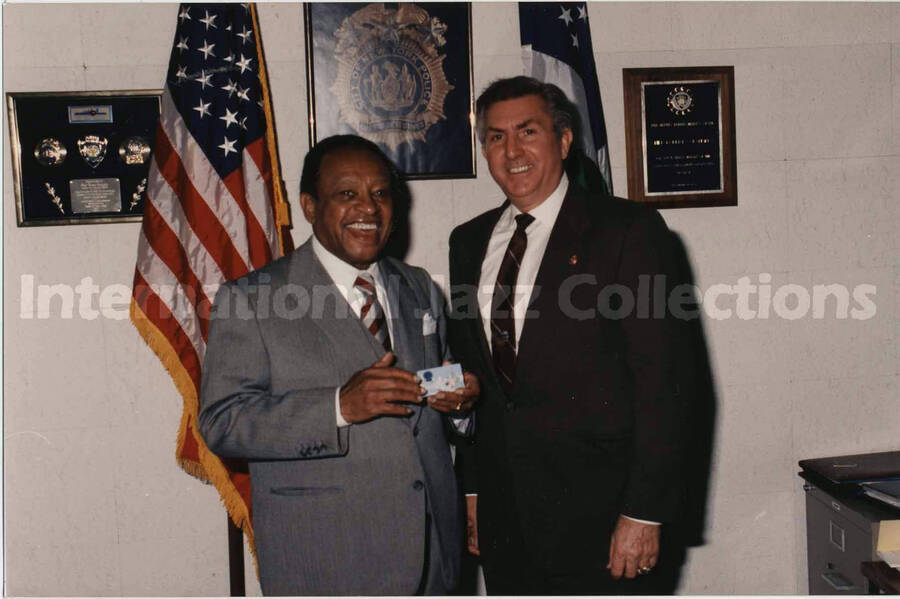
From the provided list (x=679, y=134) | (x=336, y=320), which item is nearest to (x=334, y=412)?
(x=336, y=320)

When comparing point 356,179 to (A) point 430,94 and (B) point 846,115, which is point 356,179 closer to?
(A) point 430,94

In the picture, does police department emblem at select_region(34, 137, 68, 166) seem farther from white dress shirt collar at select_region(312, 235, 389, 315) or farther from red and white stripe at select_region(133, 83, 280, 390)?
white dress shirt collar at select_region(312, 235, 389, 315)

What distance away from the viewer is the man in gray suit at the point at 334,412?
5.72 feet

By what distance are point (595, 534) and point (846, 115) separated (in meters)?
2.36

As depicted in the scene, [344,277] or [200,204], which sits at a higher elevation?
[200,204]

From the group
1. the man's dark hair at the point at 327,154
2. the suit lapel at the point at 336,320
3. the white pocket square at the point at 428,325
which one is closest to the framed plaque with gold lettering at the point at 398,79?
the man's dark hair at the point at 327,154

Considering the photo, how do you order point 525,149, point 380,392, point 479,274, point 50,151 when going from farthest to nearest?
point 50,151, point 479,274, point 525,149, point 380,392

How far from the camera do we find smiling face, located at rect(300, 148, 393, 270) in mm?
1889

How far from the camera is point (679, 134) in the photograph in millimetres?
3047

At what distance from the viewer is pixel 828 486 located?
286 cm

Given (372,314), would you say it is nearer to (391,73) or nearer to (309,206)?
(309,206)

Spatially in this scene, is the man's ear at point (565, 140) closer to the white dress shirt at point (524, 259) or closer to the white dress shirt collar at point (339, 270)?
the white dress shirt at point (524, 259)

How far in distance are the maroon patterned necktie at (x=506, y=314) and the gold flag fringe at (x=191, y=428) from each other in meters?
1.23

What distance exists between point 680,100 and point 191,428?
2478mm
